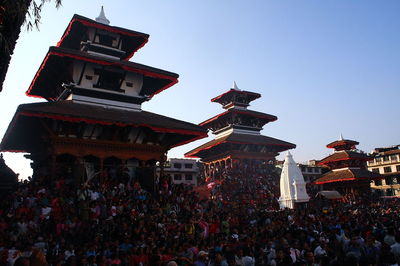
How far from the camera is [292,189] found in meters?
22.9

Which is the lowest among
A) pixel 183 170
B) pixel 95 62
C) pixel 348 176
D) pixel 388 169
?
pixel 348 176

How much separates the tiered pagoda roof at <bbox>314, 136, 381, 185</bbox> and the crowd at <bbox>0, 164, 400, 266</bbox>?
84.8 feet

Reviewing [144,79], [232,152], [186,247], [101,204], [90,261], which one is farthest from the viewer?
[232,152]

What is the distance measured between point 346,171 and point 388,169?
2870 centimetres

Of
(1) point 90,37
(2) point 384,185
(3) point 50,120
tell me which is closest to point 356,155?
(2) point 384,185

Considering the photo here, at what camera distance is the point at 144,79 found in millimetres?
20000

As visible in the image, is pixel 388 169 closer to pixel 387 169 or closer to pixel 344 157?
pixel 387 169

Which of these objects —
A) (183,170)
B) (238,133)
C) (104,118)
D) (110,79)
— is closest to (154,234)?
(104,118)

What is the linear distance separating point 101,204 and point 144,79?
9.55 metres

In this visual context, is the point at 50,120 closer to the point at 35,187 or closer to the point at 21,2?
the point at 35,187

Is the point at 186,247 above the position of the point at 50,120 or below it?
below

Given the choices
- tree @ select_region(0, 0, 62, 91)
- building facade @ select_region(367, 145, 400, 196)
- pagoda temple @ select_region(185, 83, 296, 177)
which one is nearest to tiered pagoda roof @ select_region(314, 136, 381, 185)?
pagoda temple @ select_region(185, 83, 296, 177)

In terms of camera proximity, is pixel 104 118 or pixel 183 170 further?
pixel 183 170

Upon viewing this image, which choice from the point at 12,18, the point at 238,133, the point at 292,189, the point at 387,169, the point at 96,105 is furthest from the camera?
the point at 387,169
